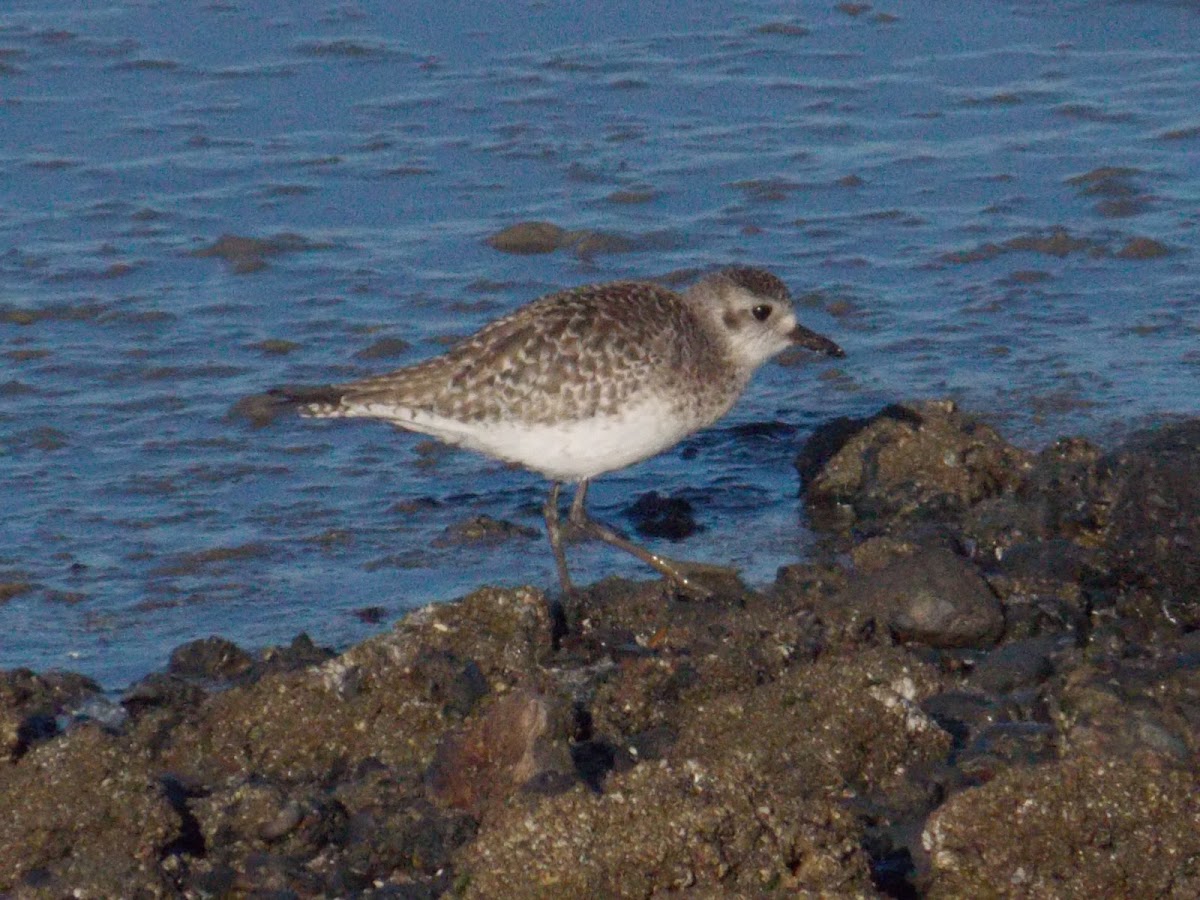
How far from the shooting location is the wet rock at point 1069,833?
17.0 ft

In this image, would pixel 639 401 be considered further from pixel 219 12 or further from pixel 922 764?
pixel 219 12

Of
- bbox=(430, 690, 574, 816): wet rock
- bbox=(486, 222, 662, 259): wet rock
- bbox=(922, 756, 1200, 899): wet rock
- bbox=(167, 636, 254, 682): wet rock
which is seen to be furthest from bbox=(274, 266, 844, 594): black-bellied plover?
bbox=(486, 222, 662, 259): wet rock

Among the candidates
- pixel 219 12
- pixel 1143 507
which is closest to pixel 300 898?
pixel 1143 507

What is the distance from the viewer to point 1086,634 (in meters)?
7.44

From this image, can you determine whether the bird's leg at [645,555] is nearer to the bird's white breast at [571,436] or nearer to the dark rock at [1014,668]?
the bird's white breast at [571,436]

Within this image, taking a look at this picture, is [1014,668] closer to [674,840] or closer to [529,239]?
[674,840]

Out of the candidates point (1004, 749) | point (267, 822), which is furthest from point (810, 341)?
point (267, 822)

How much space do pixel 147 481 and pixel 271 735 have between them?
341 cm

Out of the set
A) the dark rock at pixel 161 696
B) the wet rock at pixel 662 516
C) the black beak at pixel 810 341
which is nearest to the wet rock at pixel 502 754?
the dark rock at pixel 161 696

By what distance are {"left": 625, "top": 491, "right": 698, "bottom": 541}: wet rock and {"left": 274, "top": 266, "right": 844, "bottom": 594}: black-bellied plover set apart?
1.98 feet

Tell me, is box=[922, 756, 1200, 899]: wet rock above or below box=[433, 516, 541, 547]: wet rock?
above

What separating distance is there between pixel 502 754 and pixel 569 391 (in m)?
2.39

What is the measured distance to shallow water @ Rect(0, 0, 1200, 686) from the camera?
9102mm

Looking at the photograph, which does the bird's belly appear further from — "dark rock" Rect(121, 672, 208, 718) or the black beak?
"dark rock" Rect(121, 672, 208, 718)
